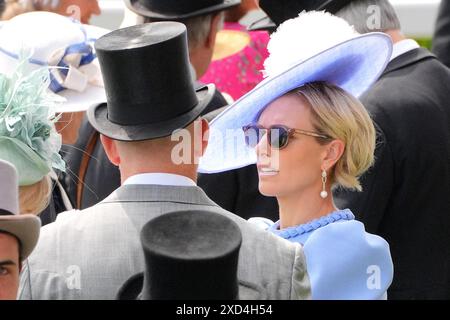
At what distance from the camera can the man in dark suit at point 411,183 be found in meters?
4.04

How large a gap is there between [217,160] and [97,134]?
0.81 meters

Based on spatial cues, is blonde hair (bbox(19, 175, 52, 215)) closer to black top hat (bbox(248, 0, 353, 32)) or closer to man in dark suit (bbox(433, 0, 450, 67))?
black top hat (bbox(248, 0, 353, 32))

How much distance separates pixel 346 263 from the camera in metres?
3.16

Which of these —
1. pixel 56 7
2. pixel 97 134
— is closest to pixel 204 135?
pixel 97 134

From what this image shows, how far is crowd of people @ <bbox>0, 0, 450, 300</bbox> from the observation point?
2771 millimetres

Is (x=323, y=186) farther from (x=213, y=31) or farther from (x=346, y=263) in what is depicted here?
(x=213, y=31)

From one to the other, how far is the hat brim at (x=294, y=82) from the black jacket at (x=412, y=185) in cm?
44

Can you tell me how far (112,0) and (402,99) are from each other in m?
3.37

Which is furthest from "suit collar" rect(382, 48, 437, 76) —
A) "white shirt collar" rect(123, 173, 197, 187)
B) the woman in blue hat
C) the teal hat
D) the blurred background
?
the blurred background

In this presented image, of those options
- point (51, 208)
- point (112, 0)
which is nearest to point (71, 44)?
point (51, 208)

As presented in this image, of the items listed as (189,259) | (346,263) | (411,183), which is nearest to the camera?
(189,259)

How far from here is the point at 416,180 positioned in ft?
13.4

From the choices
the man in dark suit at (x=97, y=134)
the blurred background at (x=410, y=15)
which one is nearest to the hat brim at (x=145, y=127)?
the man in dark suit at (x=97, y=134)

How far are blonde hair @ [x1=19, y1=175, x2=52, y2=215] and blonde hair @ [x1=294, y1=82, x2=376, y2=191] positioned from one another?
0.85 meters
